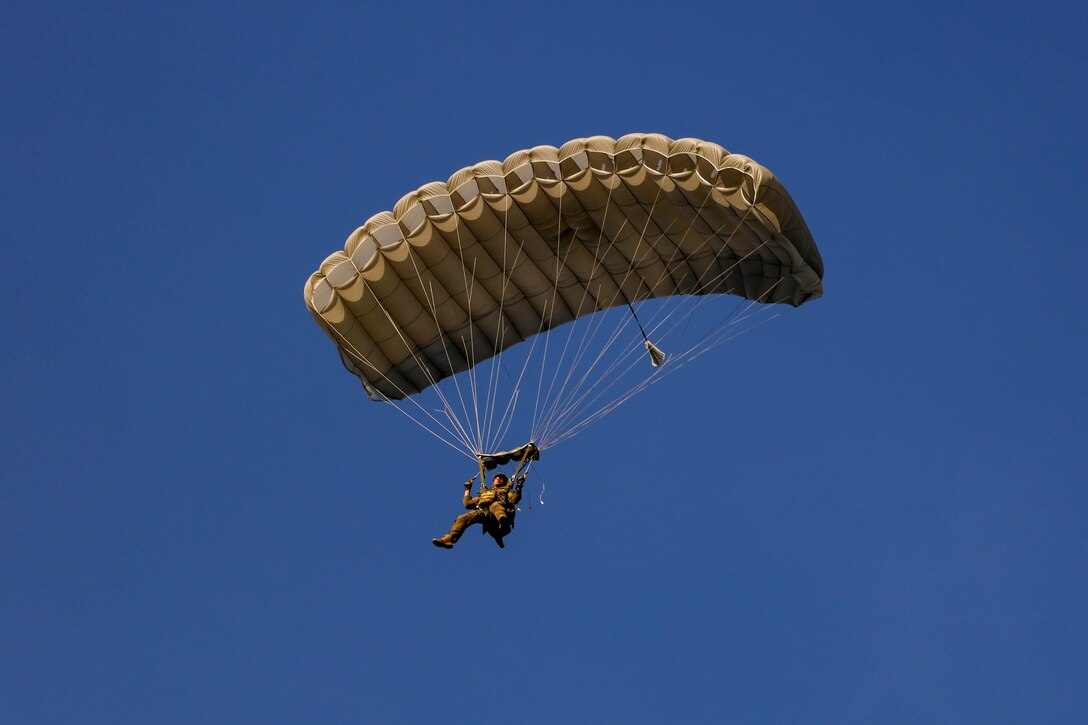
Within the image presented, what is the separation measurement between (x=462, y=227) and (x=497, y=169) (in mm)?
861

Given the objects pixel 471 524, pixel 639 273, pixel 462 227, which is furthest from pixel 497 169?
pixel 471 524

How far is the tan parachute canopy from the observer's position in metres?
23.4

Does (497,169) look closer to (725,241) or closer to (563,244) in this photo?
(563,244)

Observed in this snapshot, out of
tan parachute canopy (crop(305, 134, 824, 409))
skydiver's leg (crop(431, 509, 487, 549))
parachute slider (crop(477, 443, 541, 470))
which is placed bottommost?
skydiver's leg (crop(431, 509, 487, 549))

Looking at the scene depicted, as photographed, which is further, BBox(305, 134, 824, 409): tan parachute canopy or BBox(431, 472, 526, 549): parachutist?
BBox(305, 134, 824, 409): tan parachute canopy

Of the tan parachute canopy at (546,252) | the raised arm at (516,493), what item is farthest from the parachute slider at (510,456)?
the tan parachute canopy at (546,252)

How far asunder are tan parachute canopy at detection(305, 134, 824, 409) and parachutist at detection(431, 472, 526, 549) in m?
2.73

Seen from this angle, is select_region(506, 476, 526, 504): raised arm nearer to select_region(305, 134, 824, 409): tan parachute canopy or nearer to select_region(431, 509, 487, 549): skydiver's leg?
select_region(431, 509, 487, 549): skydiver's leg

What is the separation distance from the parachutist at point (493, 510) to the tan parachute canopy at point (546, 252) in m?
2.73

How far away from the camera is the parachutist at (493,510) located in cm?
2291

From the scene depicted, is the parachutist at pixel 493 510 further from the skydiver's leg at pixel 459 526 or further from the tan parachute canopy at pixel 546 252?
the tan parachute canopy at pixel 546 252

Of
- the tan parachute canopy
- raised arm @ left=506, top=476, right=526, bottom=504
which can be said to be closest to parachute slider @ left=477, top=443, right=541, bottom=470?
raised arm @ left=506, top=476, right=526, bottom=504

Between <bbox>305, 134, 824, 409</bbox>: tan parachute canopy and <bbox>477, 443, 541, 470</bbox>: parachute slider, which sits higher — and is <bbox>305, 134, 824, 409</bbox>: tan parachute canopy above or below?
above

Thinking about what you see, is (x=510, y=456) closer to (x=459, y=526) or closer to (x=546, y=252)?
(x=459, y=526)
